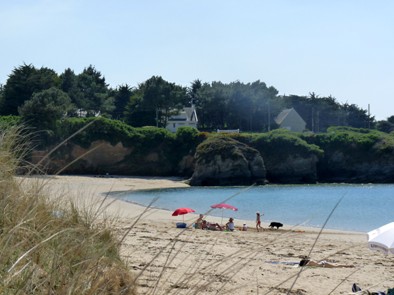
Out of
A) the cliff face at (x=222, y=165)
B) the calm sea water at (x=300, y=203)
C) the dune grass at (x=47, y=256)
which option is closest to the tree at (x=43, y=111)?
the calm sea water at (x=300, y=203)

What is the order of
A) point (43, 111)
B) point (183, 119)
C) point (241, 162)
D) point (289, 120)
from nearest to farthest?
point (43, 111) < point (241, 162) < point (183, 119) < point (289, 120)

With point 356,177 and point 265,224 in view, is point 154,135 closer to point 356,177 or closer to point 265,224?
point 356,177

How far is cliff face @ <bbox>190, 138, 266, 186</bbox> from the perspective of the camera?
169ft

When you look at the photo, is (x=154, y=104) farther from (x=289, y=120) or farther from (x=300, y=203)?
(x=300, y=203)

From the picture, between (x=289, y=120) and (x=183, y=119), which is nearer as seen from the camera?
(x=183, y=119)

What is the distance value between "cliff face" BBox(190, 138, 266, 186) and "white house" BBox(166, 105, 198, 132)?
70.2ft

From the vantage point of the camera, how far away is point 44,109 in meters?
43.9

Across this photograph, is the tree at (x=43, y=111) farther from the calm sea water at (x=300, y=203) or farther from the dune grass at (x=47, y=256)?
the dune grass at (x=47, y=256)

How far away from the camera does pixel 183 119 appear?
75.2 meters

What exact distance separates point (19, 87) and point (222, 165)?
1850 centimetres

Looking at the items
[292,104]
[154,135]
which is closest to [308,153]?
[154,135]

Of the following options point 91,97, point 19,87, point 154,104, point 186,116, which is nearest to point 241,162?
point 154,104

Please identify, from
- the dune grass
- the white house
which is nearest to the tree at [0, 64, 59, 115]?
the white house

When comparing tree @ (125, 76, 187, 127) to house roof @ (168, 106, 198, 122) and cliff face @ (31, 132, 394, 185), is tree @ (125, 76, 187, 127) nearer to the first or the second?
house roof @ (168, 106, 198, 122)
